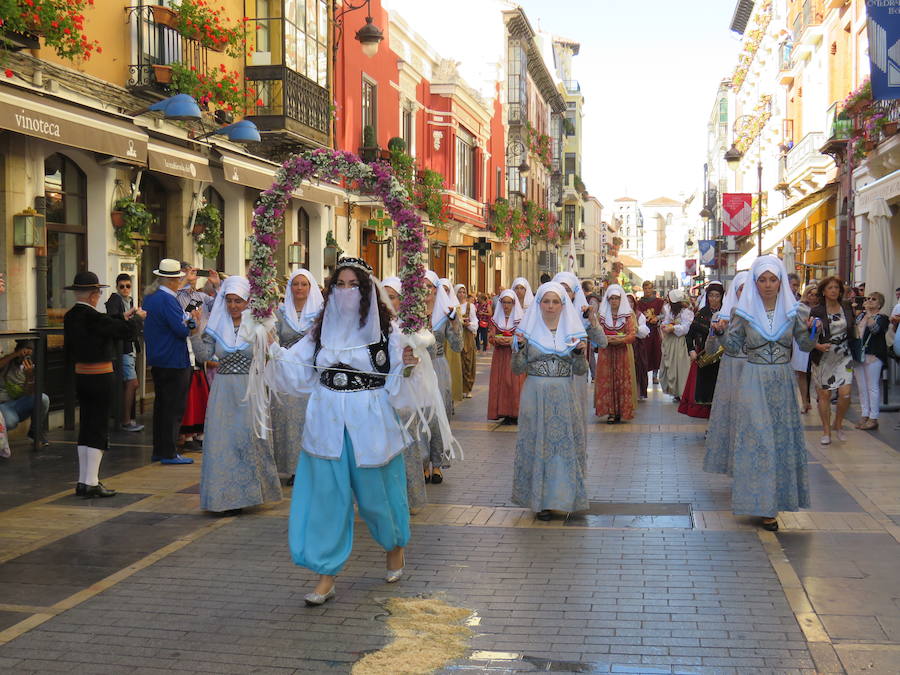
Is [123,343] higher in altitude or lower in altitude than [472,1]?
lower

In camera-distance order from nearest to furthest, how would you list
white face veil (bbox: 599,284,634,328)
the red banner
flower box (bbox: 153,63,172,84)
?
white face veil (bbox: 599,284,634,328) → flower box (bbox: 153,63,172,84) → the red banner

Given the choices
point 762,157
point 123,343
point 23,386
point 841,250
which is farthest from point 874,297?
point 762,157

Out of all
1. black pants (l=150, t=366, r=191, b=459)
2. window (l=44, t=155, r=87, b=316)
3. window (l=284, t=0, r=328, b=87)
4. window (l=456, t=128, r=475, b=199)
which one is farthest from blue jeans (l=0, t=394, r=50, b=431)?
window (l=456, t=128, r=475, b=199)

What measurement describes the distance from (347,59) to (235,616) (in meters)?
20.1

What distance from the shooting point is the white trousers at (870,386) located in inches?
478

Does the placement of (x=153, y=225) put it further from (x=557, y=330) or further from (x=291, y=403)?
(x=557, y=330)

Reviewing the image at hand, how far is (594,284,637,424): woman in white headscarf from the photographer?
1333 centimetres

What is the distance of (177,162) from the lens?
14.1m

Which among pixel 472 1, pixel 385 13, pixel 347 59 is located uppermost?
pixel 472 1

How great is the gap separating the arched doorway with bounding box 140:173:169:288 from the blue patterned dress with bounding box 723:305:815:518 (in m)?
10.4

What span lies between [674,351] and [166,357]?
344 inches

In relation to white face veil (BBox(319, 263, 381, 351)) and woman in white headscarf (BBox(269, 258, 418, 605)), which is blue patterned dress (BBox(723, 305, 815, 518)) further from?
white face veil (BBox(319, 263, 381, 351))

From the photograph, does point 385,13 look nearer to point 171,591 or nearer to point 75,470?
point 75,470

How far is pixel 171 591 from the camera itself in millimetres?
5789
